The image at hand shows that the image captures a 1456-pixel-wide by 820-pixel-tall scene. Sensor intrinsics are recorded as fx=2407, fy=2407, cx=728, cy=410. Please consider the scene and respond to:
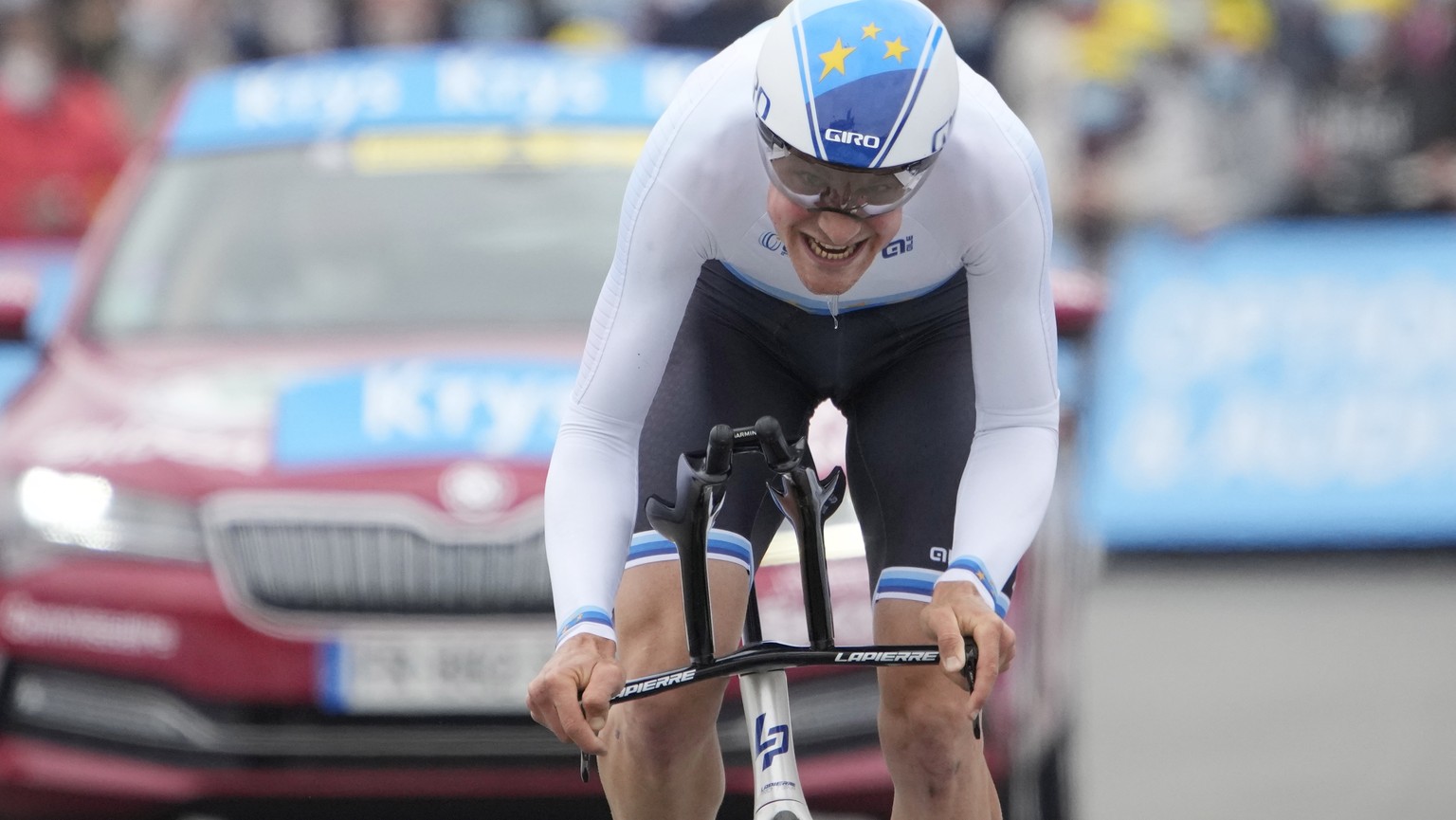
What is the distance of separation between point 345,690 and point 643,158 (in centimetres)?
185

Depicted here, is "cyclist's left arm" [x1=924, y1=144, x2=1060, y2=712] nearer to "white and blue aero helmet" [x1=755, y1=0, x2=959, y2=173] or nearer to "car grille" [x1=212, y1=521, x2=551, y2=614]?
"white and blue aero helmet" [x1=755, y1=0, x2=959, y2=173]

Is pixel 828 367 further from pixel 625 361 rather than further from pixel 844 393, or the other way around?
pixel 625 361

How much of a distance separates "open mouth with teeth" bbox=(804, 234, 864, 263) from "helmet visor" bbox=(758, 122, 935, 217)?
0.20ft

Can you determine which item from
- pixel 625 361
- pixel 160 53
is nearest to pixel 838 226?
pixel 625 361

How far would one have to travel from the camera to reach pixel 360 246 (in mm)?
6840

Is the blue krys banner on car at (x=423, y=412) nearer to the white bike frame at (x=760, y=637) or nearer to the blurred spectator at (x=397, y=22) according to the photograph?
the white bike frame at (x=760, y=637)

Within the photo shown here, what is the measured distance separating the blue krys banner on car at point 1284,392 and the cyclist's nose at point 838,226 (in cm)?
702

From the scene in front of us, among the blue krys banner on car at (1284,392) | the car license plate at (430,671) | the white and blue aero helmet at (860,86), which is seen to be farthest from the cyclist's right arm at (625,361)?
the blue krys banner on car at (1284,392)

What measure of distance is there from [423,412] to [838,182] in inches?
94.1

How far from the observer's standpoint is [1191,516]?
11.0 meters

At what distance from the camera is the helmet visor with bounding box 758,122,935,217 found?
12.3 ft

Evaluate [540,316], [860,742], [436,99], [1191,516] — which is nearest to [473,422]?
[540,316]

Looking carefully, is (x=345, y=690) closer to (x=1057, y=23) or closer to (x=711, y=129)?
(x=711, y=129)

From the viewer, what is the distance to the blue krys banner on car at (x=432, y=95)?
23.5 ft
